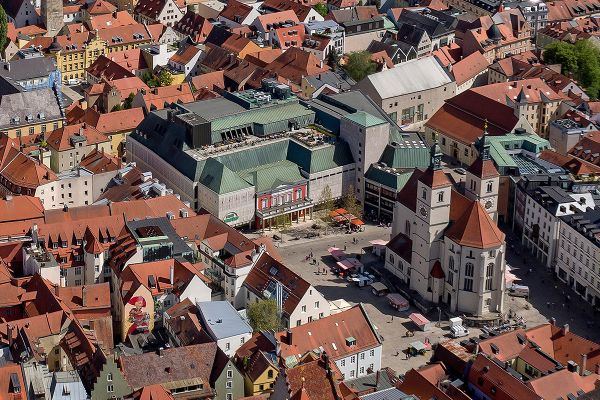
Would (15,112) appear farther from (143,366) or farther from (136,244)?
(143,366)

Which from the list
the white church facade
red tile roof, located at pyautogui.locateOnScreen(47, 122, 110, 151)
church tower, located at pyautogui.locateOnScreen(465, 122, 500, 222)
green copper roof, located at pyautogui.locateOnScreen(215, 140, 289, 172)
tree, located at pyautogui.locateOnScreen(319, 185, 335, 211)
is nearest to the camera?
the white church facade

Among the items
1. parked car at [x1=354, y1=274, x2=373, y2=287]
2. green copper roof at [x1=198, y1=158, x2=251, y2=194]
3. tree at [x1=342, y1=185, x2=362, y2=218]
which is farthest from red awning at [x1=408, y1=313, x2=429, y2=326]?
green copper roof at [x1=198, y1=158, x2=251, y2=194]

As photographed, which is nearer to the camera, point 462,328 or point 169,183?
point 462,328

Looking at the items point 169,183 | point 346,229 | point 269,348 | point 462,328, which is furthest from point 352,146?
point 269,348

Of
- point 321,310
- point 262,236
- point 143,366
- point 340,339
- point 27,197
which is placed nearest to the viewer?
point 143,366

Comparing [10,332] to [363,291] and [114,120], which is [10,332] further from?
[114,120]

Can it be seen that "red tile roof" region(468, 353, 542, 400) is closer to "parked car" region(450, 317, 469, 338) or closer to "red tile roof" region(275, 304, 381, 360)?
"red tile roof" region(275, 304, 381, 360)

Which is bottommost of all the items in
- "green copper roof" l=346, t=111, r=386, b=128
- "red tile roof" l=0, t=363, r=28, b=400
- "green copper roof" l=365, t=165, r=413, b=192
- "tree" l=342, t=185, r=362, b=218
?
"tree" l=342, t=185, r=362, b=218

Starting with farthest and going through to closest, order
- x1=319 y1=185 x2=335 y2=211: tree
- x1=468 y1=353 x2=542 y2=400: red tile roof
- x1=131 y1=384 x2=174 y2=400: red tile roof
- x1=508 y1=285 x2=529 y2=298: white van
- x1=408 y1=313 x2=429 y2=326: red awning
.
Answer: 1. x1=319 y1=185 x2=335 y2=211: tree
2. x1=508 y1=285 x2=529 y2=298: white van
3. x1=408 y1=313 x2=429 y2=326: red awning
4. x1=468 y1=353 x2=542 y2=400: red tile roof
5. x1=131 y1=384 x2=174 y2=400: red tile roof
